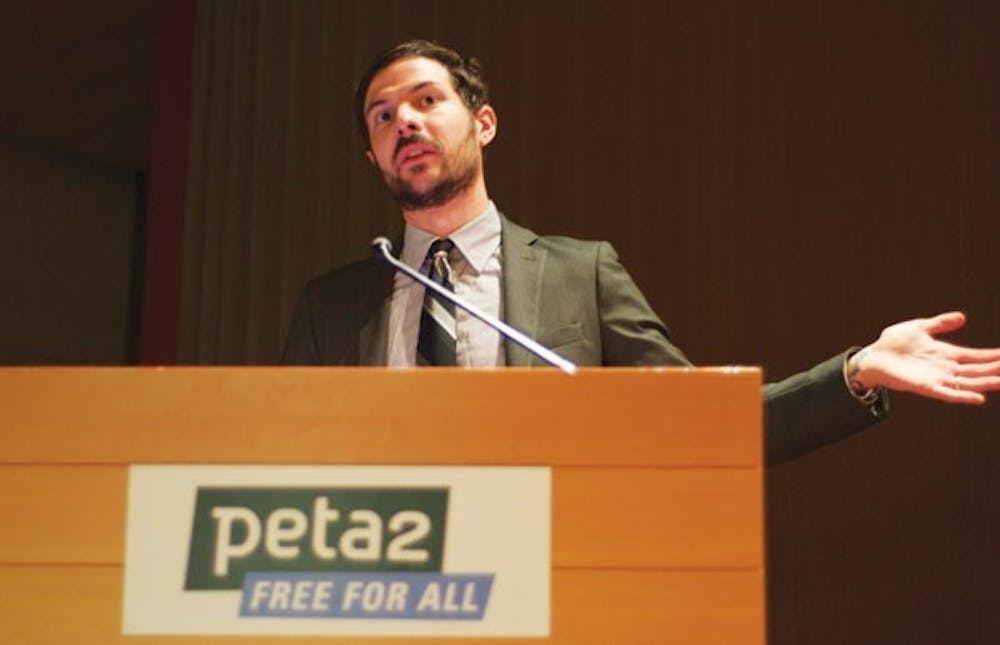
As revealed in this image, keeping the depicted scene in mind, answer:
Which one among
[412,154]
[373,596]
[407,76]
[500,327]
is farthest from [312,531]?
[407,76]

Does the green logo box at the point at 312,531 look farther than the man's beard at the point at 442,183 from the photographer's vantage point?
No

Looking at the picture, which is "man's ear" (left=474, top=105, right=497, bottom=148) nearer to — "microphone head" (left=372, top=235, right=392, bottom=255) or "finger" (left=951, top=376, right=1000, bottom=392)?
"microphone head" (left=372, top=235, right=392, bottom=255)

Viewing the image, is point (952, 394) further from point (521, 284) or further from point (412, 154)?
point (412, 154)

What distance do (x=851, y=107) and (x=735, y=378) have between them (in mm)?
2718

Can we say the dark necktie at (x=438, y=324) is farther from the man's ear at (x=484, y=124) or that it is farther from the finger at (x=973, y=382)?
the finger at (x=973, y=382)

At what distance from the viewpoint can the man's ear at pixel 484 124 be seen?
209 centimetres

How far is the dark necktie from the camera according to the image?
1.83 metres

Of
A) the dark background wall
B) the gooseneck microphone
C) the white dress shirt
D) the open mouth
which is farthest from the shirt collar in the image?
the dark background wall

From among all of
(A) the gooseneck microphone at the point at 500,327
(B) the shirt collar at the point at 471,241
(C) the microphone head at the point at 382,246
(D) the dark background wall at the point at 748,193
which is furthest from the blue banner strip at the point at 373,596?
(D) the dark background wall at the point at 748,193

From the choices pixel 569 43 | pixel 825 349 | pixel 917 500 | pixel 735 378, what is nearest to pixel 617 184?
pixel 569 43

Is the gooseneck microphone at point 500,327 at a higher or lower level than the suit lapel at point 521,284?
lower

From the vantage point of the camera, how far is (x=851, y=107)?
12.2ft

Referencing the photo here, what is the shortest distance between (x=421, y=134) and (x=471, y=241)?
17cm

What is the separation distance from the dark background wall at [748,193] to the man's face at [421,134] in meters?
1.85
